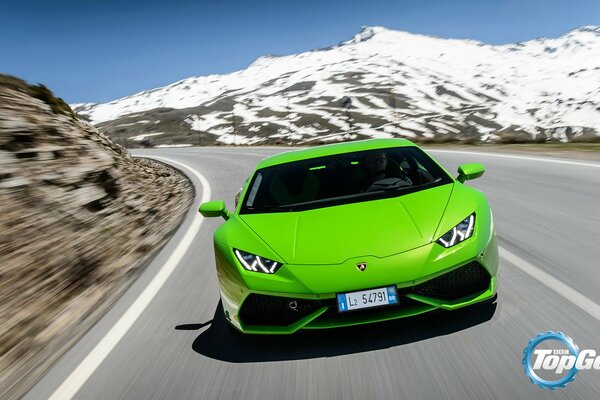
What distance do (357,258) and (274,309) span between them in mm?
633

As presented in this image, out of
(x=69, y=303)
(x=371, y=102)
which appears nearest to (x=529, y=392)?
(x=69, y=303)

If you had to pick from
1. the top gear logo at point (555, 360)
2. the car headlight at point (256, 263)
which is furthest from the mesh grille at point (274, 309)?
the top gear logo at point (555, 360)

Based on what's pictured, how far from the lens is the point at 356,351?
3496mm

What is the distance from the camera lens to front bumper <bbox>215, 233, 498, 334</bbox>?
339cm

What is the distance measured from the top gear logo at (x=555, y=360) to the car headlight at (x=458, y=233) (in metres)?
0.74

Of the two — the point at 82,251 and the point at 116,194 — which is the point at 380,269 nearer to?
the point at 82,251

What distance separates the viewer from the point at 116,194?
11930 mm

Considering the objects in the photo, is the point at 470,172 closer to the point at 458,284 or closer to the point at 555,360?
the point at 458,284

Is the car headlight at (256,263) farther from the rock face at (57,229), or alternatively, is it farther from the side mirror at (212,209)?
the rock face at (57,229)

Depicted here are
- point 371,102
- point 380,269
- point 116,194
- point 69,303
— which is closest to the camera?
point 380,269

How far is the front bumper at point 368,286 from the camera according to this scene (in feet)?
11.1

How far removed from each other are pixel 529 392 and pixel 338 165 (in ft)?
9.13

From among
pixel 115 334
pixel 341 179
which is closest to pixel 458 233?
pixel 341 179

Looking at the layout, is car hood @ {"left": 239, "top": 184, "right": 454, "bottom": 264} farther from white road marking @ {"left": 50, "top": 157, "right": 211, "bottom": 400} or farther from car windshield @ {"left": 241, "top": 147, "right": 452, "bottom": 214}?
white road marking @ {"left": 50, "top": 157, "right": 211, "bottom": 400}
